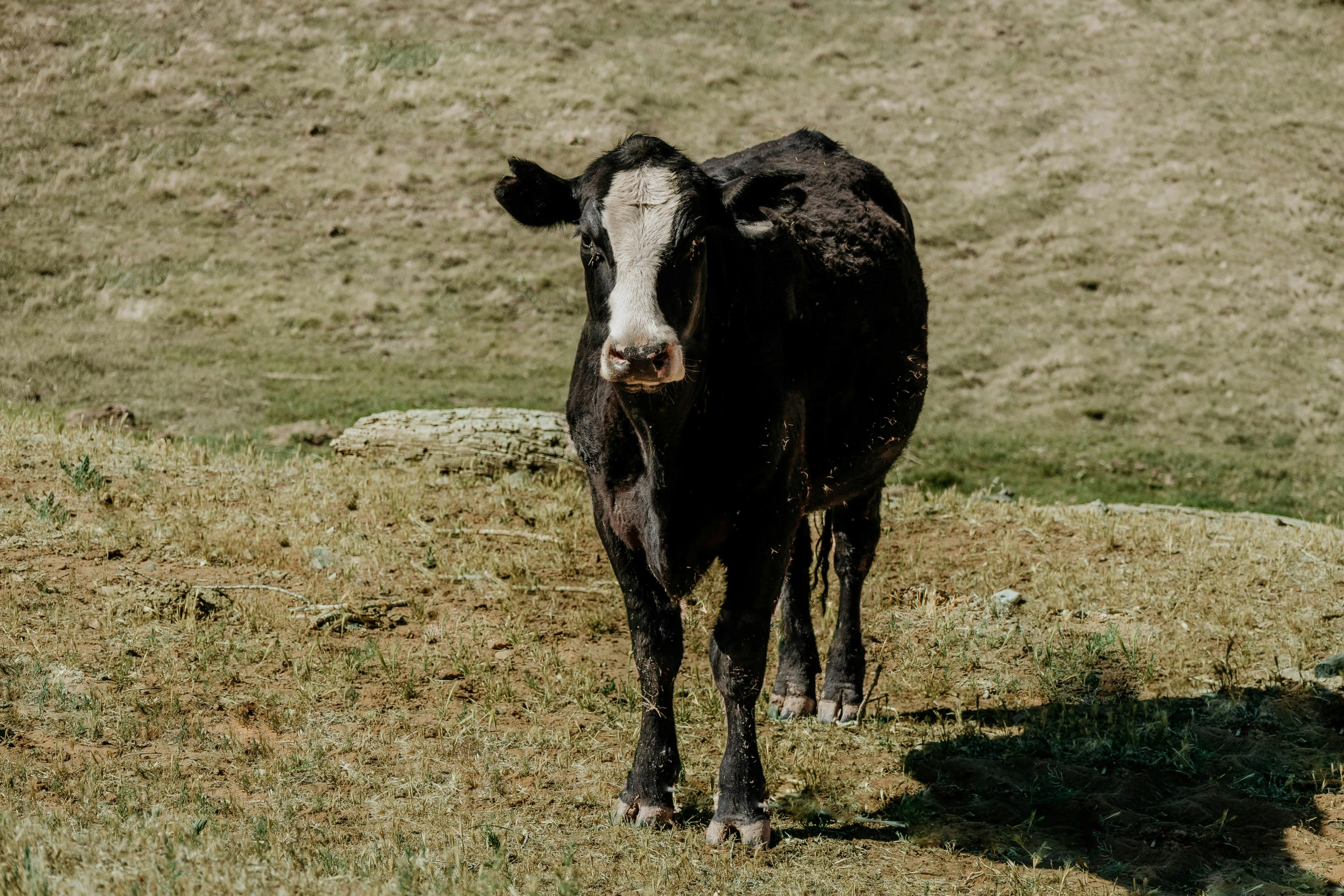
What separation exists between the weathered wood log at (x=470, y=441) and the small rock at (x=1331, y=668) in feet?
20.3

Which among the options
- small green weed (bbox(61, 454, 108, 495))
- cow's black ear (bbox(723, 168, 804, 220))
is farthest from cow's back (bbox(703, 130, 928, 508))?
small green weed (bbox(61, 454, 108, 495))

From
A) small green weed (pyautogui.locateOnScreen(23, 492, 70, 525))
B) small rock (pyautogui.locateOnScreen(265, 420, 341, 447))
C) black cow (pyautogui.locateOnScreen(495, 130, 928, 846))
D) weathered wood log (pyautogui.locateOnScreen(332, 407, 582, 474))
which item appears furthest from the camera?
small rock (pyautogui.locateOnScreen(265, 420, 341, 447))

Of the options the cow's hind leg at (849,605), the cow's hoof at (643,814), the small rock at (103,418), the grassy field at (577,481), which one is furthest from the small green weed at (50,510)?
the cow's hind leg at (849,605)

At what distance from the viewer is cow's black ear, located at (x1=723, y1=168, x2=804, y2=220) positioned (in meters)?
5.84

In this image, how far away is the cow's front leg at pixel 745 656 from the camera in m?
5.93

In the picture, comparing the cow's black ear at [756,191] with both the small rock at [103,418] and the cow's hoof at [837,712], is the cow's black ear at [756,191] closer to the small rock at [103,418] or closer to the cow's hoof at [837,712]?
the cow's hoof at [837,712]

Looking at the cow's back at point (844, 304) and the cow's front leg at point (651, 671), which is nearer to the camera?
the cow's front leg at point (651, 671)

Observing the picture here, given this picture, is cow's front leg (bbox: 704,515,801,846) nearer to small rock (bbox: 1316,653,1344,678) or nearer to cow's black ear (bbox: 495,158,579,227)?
cow's black ear (bbox: 495,158,579,227)

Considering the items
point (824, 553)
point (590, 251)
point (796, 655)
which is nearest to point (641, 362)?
point (590, 251)

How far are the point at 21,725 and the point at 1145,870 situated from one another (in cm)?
565

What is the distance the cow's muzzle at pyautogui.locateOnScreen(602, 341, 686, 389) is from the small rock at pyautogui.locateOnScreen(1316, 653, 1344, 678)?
5.41 m

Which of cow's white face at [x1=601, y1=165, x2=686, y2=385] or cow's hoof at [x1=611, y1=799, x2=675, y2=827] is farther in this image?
cow's hoof at [x1=611, y1=799, x2=675, y2=827]

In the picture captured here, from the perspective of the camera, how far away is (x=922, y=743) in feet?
24.0

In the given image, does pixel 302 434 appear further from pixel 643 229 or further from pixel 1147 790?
pixel 1147 790
